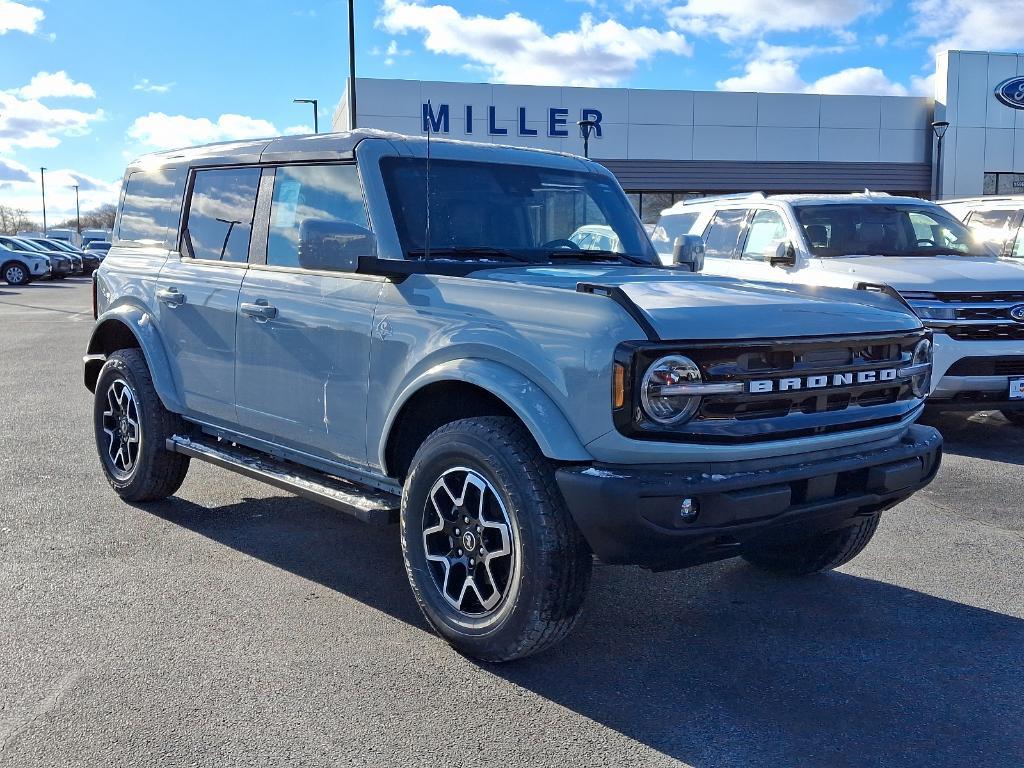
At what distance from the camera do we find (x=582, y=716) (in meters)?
3.29

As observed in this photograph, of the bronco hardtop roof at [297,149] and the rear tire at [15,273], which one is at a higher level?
the bronco hardtop roof at [297,149]

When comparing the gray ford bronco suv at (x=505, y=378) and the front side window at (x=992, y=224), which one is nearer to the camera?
the gray ford bronco suv at (x=505, y=378)

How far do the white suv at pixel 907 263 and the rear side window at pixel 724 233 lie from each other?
0.01m

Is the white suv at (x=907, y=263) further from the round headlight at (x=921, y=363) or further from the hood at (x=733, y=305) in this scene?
the hood at (x=733, y=305)

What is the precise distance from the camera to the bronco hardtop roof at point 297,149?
453 centimetres

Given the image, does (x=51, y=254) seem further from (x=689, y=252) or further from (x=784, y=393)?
(x=784, y=393)

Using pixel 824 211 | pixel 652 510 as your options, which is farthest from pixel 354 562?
pixel 824 211

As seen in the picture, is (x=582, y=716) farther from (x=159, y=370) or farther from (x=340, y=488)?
(x=159, y=370)

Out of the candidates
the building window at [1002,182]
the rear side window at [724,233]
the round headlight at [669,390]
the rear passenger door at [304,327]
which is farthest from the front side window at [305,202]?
the building window at [1002,182]

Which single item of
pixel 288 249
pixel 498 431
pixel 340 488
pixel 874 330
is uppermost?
pixel 288 249

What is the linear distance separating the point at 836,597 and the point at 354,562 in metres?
2.23

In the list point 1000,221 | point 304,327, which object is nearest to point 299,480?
point 304,327

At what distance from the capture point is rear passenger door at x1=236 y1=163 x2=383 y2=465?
164 inches

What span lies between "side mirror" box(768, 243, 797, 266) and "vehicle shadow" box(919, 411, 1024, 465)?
67.4 inches
